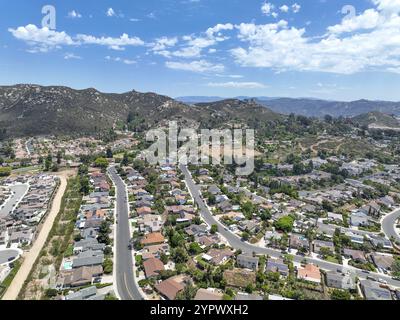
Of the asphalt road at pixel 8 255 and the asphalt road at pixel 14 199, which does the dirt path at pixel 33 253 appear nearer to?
the asphalt road at pixel 8 255

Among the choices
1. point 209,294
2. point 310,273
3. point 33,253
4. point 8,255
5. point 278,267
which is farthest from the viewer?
point 33,253

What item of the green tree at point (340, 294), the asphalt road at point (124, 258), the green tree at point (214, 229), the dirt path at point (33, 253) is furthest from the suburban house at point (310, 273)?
the dirt path at point (33, 253)

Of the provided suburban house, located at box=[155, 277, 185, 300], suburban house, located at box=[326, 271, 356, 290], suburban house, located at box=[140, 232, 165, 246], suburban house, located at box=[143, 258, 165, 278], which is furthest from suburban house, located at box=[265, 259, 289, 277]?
suburban house, located at box=[140, 232, 165, 246]

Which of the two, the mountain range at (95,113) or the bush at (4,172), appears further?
the mountain range at (95,113)

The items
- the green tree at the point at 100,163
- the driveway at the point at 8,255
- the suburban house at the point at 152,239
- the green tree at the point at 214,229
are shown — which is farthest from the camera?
the green tree at the point at 100,163

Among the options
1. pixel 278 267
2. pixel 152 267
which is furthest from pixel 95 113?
pixel 278 267

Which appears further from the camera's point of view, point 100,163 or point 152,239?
point 100,163

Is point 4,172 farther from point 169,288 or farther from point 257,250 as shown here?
point 257,250
